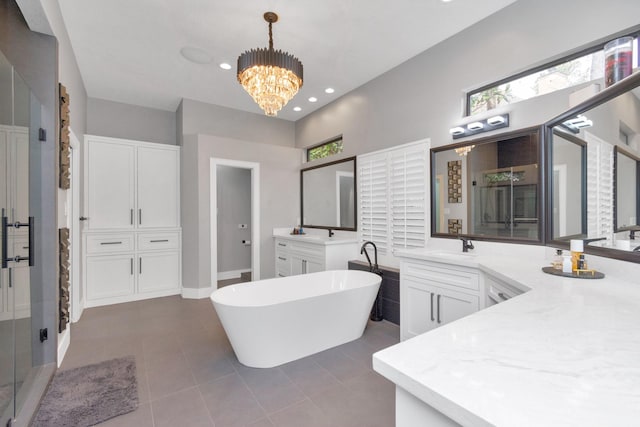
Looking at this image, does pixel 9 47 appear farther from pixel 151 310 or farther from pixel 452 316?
pixel 452 316

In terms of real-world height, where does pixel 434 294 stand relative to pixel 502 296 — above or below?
below

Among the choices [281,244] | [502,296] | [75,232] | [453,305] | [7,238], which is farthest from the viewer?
[281,244]

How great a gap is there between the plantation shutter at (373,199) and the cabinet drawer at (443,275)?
960mm

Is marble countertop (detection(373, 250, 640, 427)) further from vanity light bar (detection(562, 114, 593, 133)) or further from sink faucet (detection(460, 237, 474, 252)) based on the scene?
sink faucet (detection(460, 237, 474, 252))

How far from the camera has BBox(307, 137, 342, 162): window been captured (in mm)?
4659

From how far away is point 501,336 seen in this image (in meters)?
0.82

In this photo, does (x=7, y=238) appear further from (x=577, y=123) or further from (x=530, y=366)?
(x=577, y=123)

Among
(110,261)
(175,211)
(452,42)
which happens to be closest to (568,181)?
(452,42)

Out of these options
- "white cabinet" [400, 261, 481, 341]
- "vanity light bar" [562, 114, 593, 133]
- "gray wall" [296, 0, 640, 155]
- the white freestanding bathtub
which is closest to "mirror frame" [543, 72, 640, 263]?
"vanity light bar" [562, 114, 593, 133]

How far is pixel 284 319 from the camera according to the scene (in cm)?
240

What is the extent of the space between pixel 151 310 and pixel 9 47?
9.99 ft

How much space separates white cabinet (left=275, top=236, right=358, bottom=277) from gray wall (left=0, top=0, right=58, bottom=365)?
2666 mm

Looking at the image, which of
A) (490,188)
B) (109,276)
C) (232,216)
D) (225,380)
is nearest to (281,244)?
(232,216)

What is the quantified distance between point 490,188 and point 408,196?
876 millimetres
